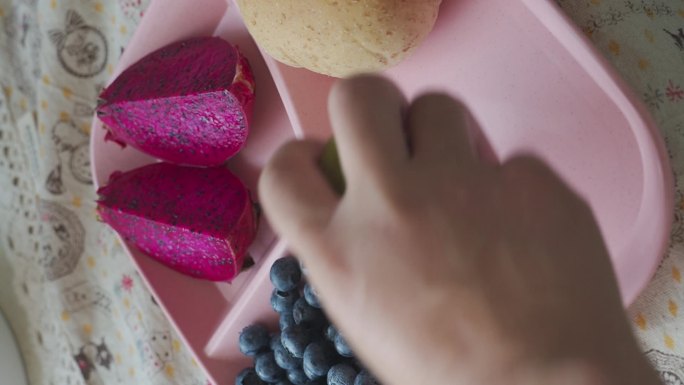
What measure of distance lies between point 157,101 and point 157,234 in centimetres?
17

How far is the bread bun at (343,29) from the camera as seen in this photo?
0.53 meters

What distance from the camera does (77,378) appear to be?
96 centimetres

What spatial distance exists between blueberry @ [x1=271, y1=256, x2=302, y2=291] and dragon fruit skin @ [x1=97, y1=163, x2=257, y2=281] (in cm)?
9

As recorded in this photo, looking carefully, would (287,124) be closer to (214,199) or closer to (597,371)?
(214,199)

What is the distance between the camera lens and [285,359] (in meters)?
0.72

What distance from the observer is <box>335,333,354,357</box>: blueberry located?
2.18 feet

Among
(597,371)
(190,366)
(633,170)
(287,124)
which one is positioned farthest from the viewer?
(190,366)

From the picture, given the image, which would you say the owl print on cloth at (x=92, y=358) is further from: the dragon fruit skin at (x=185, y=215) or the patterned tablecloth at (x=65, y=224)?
the dragon fruit skin at (x=185, y=215)

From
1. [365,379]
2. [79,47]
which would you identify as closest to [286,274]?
[365,379]

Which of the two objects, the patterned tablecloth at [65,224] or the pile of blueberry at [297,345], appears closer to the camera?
the pile of blueberry at [297,345]

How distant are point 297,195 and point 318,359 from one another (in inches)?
17.0

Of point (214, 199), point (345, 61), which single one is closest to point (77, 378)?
point (214, 199)

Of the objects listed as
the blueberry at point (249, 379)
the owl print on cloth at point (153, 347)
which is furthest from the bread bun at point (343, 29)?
A: the owl print on cloth at point (153, 347)

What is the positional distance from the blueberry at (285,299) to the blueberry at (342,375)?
89 millimetres
